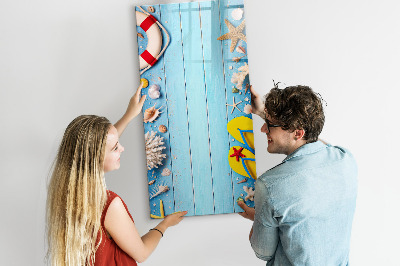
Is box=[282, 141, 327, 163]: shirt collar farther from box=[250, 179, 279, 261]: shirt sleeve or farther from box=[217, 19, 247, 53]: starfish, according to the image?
box=[217, 19, 247, 53]: starfish

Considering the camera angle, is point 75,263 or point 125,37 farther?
point 125,37

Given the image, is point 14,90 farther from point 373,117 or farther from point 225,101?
point 373,117

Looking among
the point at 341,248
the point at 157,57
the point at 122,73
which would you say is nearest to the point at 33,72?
the point at 122,73

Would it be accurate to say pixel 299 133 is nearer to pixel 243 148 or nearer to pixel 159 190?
pixel 243 148

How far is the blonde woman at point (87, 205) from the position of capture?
1252 mm

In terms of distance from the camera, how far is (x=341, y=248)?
4.19 feet

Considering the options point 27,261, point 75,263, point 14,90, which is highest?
point 14,90

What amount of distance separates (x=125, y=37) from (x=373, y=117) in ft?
4.22

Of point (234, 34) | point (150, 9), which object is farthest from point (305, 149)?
point (150, 9)

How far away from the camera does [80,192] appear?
1.25 m

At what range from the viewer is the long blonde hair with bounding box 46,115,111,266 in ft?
4.10

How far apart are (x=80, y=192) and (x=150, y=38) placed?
82 cm

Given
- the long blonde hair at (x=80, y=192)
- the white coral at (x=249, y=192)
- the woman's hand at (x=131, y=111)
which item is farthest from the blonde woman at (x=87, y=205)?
the white coral at (x=249, y=192)

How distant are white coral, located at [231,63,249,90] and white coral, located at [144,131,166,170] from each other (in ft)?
1.47
